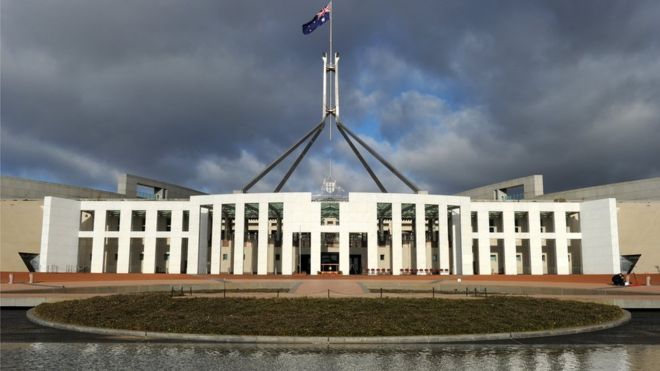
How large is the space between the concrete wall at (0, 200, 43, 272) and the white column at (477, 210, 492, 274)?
44089 mm

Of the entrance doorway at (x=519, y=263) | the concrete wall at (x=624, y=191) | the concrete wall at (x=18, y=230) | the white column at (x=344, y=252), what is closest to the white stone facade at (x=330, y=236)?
the white column at (x=344, y=252)

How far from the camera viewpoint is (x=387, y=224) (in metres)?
61.6

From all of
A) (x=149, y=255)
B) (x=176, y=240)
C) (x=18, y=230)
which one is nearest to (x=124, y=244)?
(x=149, y=255)

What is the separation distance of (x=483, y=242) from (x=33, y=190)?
163 ft

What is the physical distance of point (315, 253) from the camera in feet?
153

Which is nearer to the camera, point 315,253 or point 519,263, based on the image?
point 315,253

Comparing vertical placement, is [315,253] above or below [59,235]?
below

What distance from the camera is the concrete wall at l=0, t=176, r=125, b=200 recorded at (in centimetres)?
5694

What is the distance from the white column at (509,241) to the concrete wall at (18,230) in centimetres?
4679

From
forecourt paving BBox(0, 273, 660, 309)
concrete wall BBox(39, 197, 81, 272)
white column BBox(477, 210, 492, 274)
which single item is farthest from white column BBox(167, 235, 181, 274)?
white column BBox(477, 210, 492, 274)

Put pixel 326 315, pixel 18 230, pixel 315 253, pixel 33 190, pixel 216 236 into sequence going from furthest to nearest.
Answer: pixel 33 190 < pixel 18 230 < pixel 216 236 < pixel 315 253 < pixel 326 315

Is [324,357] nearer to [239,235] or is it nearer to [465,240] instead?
[239,235]

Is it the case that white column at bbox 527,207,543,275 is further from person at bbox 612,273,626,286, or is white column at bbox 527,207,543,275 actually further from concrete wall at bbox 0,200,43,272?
concrete wall at bbox 0,200,43,272

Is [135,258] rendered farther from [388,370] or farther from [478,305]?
[388,370]
